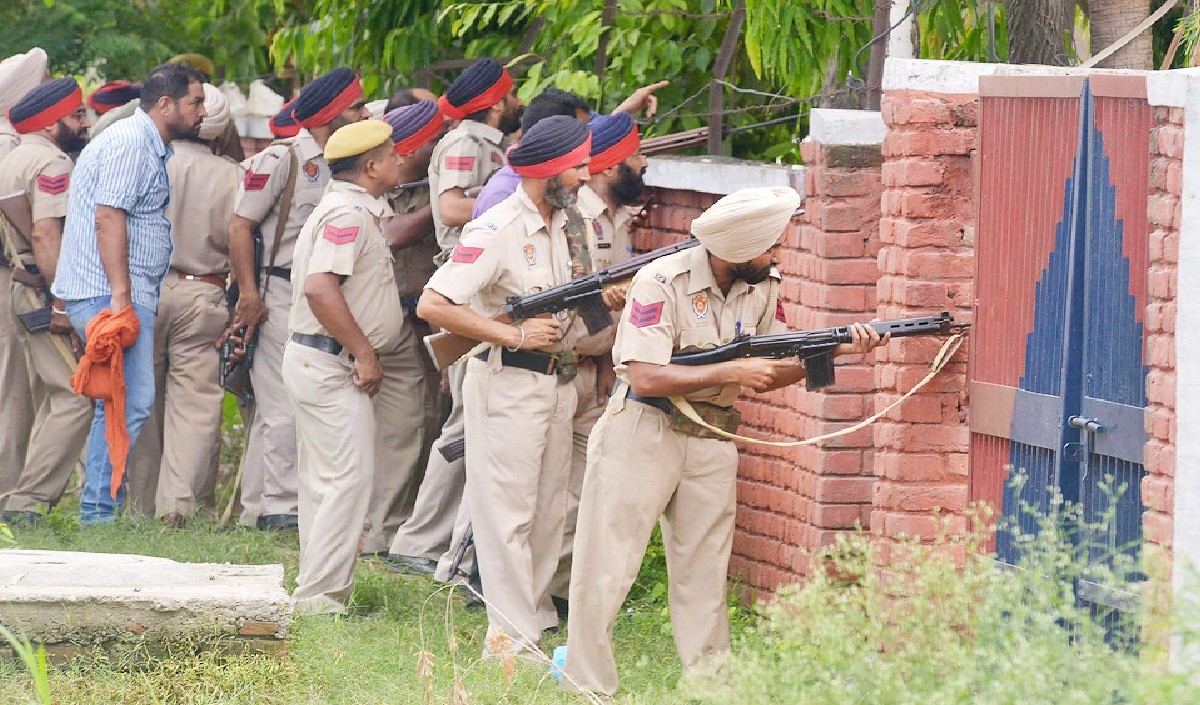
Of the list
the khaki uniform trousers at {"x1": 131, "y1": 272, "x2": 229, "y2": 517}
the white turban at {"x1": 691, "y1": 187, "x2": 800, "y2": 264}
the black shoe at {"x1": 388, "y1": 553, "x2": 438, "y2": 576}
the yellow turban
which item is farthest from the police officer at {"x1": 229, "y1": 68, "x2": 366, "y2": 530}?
the white turban at {"x1": 691, "y1": 187, "x2": 800, "y2": 264}

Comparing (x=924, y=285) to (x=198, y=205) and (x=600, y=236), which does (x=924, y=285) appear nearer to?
(x=600, y=236)

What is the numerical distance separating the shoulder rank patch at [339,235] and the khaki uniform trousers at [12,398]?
8.54 feet

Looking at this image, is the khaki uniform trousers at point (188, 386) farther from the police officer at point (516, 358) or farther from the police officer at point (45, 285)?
the police officer at point (516, 358)

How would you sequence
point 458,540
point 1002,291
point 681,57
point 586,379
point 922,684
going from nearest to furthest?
point 922,684
point 1002,291
point 586,379
point 458,540
point 681,57

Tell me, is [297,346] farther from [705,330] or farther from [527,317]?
[705,330]

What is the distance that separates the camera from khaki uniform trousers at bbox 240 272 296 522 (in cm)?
802

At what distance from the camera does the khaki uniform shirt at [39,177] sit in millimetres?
8094

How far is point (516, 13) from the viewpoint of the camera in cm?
955

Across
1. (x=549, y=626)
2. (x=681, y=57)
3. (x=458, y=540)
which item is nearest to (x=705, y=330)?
(x=549, y=626)

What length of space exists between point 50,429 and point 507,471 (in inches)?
127

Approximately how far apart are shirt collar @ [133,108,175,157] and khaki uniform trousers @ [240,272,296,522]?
2.43 ft

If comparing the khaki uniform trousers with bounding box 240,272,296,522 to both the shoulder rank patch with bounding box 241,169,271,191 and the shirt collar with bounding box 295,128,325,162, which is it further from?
the shirt collar with bounding box 295,128,325,162

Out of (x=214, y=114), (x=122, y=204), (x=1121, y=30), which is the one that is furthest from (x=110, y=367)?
(x=1121, y=30)

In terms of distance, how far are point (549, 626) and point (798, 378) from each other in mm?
1570
